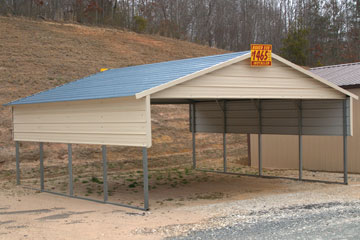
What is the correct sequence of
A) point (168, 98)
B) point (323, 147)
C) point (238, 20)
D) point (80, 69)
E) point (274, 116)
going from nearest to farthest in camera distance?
point (168, 98) → point (274, 116) → point (323, 147) → point (80, 69) → point (238, 20)

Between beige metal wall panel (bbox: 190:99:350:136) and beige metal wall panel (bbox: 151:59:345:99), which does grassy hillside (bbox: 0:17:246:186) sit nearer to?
beige metal wall panel (bbox: 190:99:350:136)

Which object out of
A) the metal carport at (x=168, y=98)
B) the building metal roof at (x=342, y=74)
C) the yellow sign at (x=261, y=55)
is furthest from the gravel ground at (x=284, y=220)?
the building metal roof at (x=342, y=74)

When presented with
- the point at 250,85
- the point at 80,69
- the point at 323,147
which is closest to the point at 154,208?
the point at 250,85

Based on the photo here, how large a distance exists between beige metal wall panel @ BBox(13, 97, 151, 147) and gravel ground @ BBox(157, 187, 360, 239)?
218cm

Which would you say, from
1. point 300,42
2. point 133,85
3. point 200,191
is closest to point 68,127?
point 133,85

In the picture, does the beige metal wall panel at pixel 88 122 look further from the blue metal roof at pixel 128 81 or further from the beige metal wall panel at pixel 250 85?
the beige metal wall panel at pixel 250 85

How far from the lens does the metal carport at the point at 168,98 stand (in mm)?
10180

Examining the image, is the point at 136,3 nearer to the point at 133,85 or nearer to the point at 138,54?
the point at 138,54

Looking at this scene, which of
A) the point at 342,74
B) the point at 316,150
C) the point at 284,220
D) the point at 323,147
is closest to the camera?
the point at 284,220

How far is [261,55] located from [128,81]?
3.04 m

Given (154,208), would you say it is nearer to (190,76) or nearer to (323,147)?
(190,76)

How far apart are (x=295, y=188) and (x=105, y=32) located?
26.2 meters

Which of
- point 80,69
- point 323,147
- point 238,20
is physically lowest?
point 323,147

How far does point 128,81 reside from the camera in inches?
451
